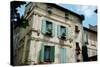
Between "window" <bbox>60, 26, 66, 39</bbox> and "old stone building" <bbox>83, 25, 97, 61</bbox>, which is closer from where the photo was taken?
"window" <bbox>60, 26, 66, 39</bbox>

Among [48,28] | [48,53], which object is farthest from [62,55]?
[48,28]

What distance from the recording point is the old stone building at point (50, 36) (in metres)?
2.03

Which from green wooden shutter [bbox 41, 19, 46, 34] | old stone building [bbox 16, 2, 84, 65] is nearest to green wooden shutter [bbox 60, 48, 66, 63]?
old stone building [bbox 16, 2, 84, 65]

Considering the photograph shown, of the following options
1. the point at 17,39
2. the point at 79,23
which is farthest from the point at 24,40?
the point at 79,23

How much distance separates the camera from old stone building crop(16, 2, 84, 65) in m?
2.03

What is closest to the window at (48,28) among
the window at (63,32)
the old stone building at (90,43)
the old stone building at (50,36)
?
the old stone building at (50,36)

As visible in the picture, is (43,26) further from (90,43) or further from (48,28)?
(90,43)

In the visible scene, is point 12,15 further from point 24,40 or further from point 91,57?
point 91,57

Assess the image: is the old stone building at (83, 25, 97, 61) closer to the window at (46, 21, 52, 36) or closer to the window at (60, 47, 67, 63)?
the window at (60, 47, 67, 63)

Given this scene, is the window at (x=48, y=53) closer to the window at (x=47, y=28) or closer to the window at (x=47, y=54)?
the window at (x=47, y=54)

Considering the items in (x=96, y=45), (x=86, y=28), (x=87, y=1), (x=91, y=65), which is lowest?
(x=91, y=65)

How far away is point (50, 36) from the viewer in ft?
6.91
